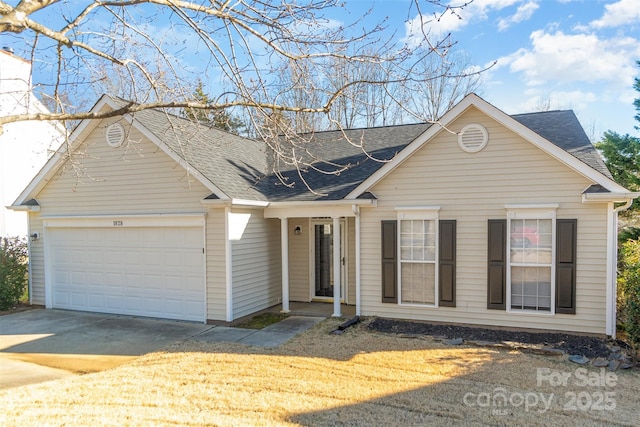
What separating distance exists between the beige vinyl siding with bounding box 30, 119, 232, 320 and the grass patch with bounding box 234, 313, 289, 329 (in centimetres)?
58

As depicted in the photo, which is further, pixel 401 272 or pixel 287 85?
pixel 401 272

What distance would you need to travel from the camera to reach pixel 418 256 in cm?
927

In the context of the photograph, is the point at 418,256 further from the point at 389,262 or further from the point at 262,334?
the point at 262,334

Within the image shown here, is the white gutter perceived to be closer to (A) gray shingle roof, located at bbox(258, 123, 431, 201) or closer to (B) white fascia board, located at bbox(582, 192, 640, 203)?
(A) gray shingle roof, located at bbox(258, 123, 431, 201)

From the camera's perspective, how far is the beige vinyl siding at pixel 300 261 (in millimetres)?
11781

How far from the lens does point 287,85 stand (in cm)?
689

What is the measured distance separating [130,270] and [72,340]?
245cm

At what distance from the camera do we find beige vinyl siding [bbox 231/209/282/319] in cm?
985

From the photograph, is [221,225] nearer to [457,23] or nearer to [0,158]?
[457,23]

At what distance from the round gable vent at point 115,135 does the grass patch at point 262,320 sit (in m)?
5.39

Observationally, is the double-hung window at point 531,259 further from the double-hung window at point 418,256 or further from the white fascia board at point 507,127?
the double-hung window at point 418,256

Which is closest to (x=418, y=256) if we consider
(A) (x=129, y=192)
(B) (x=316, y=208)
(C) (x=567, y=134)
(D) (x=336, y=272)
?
(D) (x=336, y=272)

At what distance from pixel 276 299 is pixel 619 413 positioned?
316 inches

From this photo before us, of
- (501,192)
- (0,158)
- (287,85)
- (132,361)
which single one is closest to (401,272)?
(501,192)
